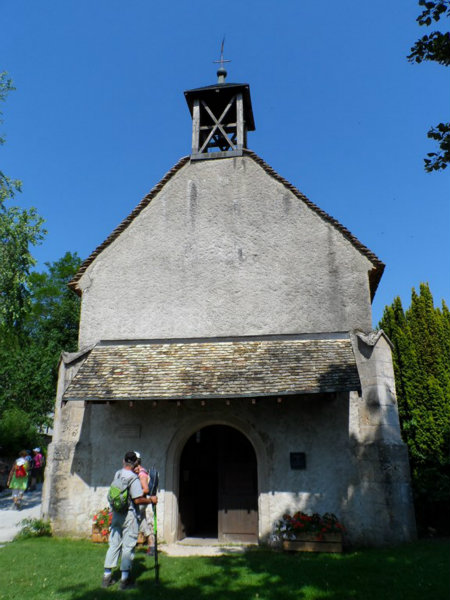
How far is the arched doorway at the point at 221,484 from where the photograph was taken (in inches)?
381

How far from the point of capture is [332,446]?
9273mm

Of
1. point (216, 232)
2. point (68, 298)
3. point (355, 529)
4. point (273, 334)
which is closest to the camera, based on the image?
point (355, 529)

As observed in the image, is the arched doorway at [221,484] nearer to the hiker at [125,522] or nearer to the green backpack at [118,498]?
the hiker at [125,522]

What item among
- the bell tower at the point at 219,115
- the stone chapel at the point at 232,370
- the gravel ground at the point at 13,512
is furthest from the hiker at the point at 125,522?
the bell tower at the point at 219,115

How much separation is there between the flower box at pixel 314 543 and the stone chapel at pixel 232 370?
558 mm

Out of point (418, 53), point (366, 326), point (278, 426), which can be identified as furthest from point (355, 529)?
point (418, 53)

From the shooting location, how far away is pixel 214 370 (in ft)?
31.1

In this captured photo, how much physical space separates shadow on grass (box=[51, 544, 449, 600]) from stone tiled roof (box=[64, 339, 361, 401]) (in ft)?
9.42

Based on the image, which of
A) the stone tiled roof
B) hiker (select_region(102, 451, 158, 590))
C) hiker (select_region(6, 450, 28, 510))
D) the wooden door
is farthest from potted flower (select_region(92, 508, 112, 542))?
hiker (select_region(6, 450, 28, 510))

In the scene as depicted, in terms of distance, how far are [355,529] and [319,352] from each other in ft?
11.7

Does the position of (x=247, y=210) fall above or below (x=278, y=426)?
above

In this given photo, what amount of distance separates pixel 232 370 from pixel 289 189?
16.5ft

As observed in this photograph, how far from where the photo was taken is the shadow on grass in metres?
5.88

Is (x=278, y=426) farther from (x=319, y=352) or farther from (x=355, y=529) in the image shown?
(x=355, y=529)
